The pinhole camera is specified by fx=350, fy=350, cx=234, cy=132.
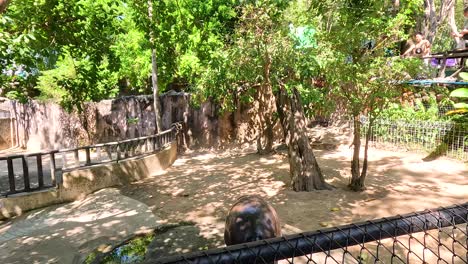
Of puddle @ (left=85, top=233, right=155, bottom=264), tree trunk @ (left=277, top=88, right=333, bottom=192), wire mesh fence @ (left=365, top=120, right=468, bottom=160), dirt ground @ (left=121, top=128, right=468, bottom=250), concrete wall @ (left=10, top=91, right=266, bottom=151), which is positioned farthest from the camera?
concrete wall @ (left=10, top=91, right=266, bottom=151)

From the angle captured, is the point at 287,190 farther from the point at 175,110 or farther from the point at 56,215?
the point at 175,110

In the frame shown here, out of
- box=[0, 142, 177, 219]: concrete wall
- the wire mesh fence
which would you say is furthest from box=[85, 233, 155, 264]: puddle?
the wire mesh fence

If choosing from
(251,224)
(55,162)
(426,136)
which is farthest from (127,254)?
(426,136)

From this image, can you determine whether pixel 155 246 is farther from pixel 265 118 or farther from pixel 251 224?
pixel 265 118

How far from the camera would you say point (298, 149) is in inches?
332

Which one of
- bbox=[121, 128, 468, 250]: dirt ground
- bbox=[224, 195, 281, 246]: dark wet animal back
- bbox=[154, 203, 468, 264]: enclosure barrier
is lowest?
bbox=[121, 128, 468, 250]: dirt ground

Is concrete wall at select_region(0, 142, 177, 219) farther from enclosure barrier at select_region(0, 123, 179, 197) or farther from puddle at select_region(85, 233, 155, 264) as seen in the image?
puddle at select_region(85, 233, 155, 264)

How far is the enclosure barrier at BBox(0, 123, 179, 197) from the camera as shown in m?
7.79

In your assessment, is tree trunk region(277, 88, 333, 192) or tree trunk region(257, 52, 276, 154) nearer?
tree trunk region(277, 88, 333, 192)

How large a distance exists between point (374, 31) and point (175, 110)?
9.46m

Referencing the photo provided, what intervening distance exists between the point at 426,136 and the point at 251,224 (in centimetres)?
1030

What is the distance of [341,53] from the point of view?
7117 mm

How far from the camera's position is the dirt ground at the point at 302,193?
6613 millimetres

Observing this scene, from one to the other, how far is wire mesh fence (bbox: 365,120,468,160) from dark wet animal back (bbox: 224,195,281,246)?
9466 millimetres
